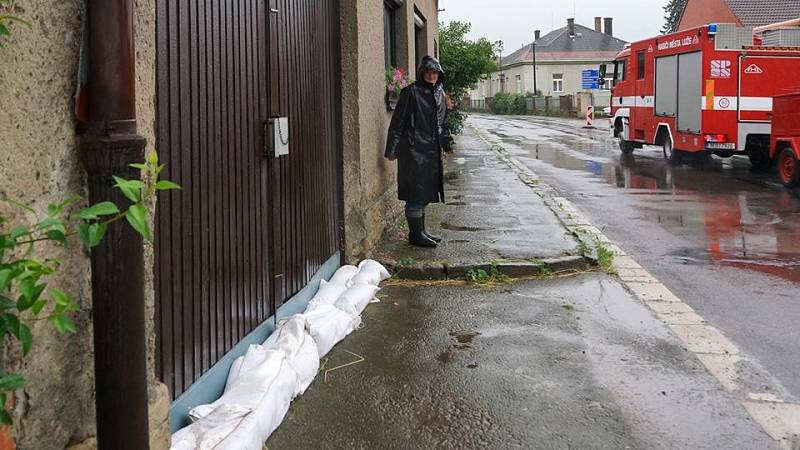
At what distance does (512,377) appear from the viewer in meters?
4.32

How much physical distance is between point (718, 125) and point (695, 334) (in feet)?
40.4

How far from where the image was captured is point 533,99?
65.9 meters

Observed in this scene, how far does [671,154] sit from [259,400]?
17.2m

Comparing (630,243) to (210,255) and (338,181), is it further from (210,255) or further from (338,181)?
(210,255)

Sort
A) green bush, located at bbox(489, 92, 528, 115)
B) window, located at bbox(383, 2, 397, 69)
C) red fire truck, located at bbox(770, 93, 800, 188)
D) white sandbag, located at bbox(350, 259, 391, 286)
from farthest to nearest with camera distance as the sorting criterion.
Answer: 1. green bush, located at bbox(489, 92, 528, 115)
2. red fire truck, located at bbox(770, 93, 800, 188)
3. window, located at bbox(383, 2, 397, 69)
4. white sandbag, located at bbox(350, 259, 391, 286)

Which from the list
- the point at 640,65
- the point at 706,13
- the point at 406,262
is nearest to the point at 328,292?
the point at 406,262

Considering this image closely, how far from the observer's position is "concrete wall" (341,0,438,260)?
651 centimetres

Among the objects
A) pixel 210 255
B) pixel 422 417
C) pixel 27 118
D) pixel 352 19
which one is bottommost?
pixel 422 417

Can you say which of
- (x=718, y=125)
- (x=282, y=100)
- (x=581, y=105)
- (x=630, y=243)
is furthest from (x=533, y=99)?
(x=282, y=100)

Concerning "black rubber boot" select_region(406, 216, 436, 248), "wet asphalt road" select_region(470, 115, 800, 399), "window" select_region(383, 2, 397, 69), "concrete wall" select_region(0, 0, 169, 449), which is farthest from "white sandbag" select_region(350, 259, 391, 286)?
"concrete wall" select_region(0, 0, 169, 449)

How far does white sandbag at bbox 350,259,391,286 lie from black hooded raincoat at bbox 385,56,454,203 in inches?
47.5

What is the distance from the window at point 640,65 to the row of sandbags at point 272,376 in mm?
16605

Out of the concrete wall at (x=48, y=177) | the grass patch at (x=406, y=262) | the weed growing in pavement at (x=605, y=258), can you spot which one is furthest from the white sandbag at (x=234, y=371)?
the weed growing in pavement at (x=605, y=258)

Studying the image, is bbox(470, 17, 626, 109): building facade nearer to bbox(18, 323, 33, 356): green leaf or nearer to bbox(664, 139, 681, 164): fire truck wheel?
bbox(664, 139, 681, 164): fire truck wheel
